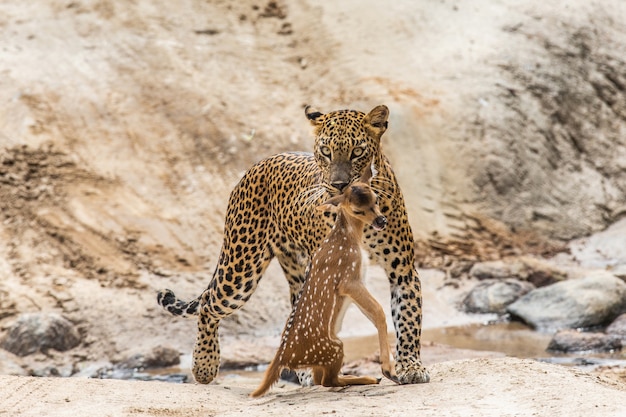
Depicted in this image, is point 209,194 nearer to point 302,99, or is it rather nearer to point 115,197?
point 115,197

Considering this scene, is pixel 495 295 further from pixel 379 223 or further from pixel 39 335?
pixel 379 223

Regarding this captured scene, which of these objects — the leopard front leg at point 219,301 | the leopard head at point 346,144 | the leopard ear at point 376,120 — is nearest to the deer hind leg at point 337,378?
the leopard head at point 346,144

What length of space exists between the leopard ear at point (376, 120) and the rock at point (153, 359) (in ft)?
19.0

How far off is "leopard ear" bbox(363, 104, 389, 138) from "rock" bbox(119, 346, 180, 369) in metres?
5.78

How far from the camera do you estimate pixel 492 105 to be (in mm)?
20734

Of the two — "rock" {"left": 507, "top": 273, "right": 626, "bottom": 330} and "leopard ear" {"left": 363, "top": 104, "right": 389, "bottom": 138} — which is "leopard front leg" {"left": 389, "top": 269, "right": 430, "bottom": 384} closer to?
"leopard ear" {"left": 363, "top": 104, "right": 389, "bottom": 138}

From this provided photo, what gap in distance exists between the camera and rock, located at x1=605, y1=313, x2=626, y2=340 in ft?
49.0

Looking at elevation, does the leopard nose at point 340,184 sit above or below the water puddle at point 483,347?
above

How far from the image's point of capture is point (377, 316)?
8773 millimetres

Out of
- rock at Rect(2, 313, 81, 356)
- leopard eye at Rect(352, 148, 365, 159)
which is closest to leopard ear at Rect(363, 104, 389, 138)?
leopard eye at Rect(352, 148, 365, 159)

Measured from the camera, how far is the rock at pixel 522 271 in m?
17.5

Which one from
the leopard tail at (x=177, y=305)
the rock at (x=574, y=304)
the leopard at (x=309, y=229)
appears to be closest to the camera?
the leopard at (x=309, y=229)

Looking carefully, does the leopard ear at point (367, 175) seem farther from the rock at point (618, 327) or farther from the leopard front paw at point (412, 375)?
the rock at point (618, 327)

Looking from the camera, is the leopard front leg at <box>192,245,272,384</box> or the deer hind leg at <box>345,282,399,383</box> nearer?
the deer hind leg at <box>345,282,399,383</box>
